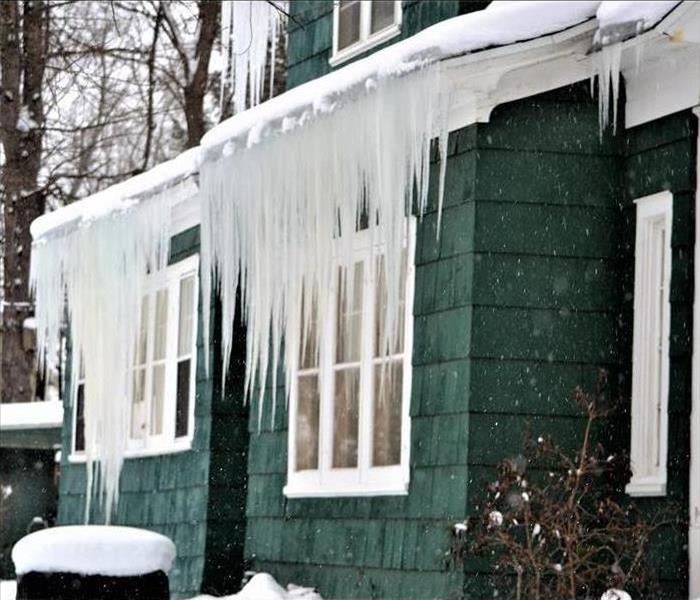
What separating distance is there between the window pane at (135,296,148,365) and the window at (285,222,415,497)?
296 cm

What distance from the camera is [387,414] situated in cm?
1040

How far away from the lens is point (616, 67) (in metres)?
8.90

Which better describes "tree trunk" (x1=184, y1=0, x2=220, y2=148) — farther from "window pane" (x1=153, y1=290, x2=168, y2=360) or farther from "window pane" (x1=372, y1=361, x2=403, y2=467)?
"window pane" (x1=372, y1=361, x2=403, y2=467)

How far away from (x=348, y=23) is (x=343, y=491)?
3.63 metres

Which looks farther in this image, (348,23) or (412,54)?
(348,23)

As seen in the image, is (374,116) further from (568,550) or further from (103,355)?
(103,355)

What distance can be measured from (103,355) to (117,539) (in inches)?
144

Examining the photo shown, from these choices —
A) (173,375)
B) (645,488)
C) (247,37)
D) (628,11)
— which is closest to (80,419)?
(173,375)

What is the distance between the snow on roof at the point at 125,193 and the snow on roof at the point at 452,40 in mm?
1382

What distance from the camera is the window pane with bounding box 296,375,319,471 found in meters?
11.3

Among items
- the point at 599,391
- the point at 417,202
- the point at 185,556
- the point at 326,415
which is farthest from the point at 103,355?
the point at 599,391

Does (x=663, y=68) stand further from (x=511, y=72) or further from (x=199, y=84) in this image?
(x=199, y=84)

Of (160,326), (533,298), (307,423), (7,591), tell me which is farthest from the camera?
(7,591)

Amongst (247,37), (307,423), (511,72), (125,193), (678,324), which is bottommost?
(307,423)
